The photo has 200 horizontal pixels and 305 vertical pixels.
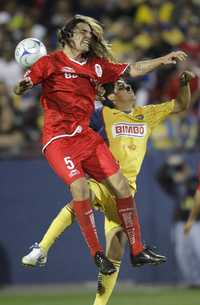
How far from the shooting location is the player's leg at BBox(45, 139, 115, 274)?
10414 millimetres

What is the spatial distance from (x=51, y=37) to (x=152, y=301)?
648 cm

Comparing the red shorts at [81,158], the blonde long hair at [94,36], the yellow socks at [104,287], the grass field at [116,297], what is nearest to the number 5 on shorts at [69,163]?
the red shorts at [81,158]

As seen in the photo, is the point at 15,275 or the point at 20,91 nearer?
the point at 20,91

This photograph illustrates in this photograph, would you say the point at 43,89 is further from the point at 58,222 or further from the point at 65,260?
the point at 65,260

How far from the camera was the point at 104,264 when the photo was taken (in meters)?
10.3

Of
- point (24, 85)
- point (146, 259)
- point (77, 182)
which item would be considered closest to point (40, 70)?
point (24, 85)

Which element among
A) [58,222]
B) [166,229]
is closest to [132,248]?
[58,222]

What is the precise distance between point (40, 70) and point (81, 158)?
0.91m

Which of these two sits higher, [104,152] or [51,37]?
[51,37]

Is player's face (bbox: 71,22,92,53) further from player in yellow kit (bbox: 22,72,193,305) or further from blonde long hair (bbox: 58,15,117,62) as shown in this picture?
player in yellow kit (bbox: 22,72,193,305)

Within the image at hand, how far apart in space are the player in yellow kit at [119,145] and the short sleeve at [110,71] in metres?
0.37

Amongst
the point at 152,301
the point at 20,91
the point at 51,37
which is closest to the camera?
the point at 20,91

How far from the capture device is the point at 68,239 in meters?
16.2

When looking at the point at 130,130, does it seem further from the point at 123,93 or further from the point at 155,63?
the point at 155,63
